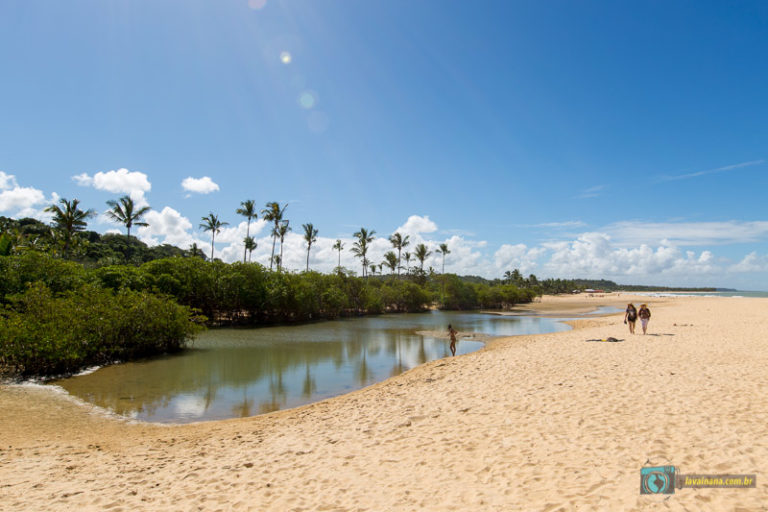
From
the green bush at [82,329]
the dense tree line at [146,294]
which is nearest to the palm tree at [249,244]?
the dense tree line at [146,294]

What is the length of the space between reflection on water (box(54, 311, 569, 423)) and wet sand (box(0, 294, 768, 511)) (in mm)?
1532

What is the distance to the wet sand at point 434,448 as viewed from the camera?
502cm

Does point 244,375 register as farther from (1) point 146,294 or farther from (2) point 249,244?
(2) point 249,244

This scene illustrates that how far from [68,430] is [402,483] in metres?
9.13

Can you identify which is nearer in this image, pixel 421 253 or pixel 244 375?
pixel 244 375

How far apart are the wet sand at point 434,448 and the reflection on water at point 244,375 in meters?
1.53

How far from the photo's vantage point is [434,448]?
21.8ft

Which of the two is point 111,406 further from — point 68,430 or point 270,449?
point 270,449

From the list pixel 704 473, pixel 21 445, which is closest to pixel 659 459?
pixel 704 473

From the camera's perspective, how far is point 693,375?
34.0 ft

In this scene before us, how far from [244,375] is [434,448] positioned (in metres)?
13.0

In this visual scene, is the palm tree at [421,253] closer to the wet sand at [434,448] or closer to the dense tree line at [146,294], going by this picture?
the dense tree line at [146,294]

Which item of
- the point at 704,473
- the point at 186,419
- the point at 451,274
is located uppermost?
the point at 451,274

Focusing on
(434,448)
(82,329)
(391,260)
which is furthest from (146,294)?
(391,260)
